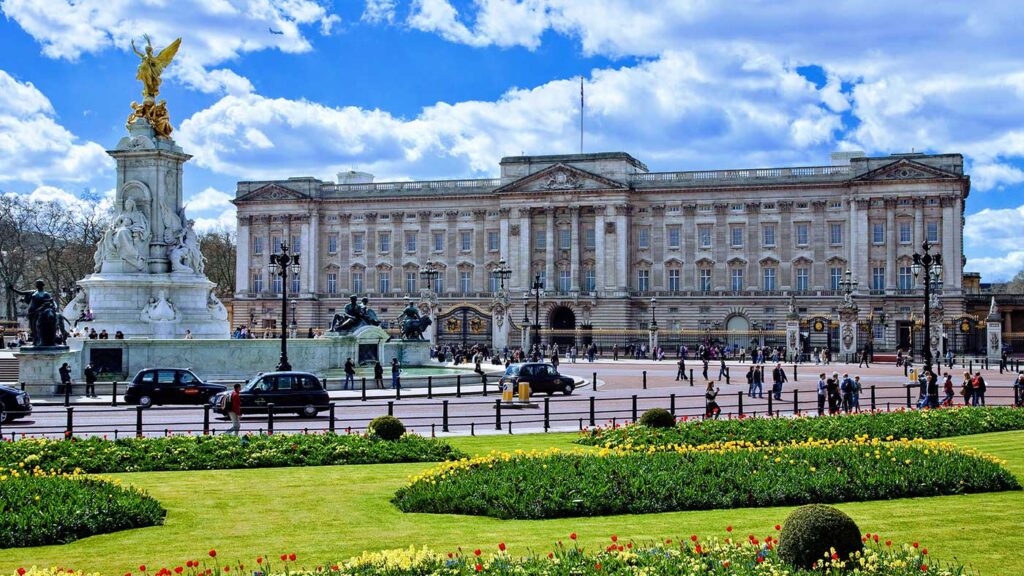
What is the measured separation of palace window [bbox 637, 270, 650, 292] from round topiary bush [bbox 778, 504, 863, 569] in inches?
3730

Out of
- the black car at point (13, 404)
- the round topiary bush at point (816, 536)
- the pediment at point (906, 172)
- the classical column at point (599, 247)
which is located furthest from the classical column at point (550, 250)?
the round topiary bush at point (816, 536)

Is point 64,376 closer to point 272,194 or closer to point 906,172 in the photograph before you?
point 272,194

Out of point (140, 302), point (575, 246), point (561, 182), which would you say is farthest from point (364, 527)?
point (561, 182)

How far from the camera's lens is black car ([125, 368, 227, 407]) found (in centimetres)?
3544

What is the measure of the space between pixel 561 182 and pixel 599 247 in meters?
6.98

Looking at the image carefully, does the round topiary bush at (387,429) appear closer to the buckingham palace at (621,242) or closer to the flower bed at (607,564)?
the flower bed at (607,564)

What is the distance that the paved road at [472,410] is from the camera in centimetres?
2775

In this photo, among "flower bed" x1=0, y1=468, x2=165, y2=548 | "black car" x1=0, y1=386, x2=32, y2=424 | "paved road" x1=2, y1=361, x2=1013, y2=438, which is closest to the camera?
"flower bed" x1=0, y1=468, x2=165, y2=548

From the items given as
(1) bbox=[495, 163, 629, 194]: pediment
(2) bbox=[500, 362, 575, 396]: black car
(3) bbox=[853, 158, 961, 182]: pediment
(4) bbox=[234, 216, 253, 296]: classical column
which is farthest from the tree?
(2) bbox=[500, 362, 575, 396]: black car

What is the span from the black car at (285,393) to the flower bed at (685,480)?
48.0ft

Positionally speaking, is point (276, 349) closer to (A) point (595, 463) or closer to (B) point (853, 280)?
(A) point (595, 463)

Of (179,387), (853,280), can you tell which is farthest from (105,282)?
(853,280)

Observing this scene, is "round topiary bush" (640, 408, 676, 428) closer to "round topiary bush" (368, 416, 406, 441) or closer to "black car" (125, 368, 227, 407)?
"round topiary bush" (368, 416, 406, 441)

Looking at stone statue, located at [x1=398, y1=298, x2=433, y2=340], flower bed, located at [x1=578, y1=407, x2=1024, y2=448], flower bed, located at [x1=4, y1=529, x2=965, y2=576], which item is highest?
stone statue, located at [x1=398, y1=298, x2=433, y2=340]
